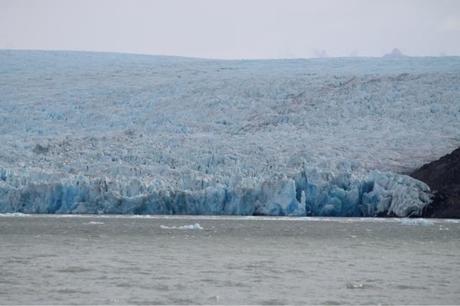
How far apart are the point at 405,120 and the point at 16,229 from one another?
12.8 metres

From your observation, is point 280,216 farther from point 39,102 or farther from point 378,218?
point 39,102

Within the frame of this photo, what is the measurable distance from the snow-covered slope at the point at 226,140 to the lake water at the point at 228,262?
675 millimetres

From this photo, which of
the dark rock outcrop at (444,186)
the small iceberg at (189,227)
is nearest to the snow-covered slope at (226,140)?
the dark rock outcrop at (444,186)

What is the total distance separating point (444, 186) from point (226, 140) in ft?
22.4

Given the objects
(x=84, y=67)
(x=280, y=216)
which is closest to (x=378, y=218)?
(x=280, y=216)

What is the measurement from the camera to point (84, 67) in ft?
138

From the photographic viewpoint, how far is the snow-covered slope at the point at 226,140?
21.8 m

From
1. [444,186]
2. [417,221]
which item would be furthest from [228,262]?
[444,186]

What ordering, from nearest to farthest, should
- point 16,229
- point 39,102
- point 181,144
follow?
point 16,229, point 181,144, point 39,102

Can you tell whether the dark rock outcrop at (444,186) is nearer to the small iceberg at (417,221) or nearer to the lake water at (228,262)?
the lake water at (228,262)

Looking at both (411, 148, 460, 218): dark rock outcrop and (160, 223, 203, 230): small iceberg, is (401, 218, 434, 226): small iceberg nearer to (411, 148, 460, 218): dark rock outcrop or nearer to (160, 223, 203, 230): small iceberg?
(411, 148, 460, 218): dark rock outcrop

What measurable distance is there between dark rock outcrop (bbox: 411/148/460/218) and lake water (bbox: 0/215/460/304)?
2.48 ft

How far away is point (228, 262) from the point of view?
1347 centimetres

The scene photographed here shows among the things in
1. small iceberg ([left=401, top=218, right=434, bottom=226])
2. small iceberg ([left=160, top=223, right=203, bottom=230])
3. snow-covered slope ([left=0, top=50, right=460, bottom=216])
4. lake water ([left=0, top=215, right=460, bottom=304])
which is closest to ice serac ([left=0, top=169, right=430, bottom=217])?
snow-covered slope ([left=0, top=50, right=460, bottom=216])
